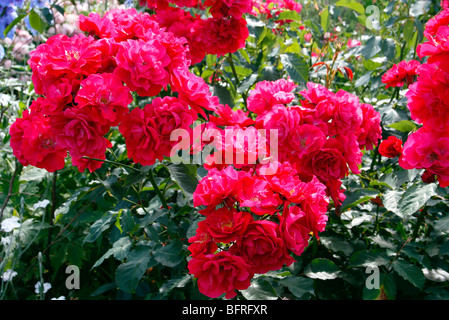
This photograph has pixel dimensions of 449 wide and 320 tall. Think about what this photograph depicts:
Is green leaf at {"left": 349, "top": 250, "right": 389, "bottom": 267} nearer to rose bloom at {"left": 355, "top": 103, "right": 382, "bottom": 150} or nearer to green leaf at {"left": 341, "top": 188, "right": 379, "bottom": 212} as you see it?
green leaf at {"left": 341, "top": 188, "right": 379, "bottom": 212}

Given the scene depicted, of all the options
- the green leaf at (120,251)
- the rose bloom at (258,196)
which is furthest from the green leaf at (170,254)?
the rose bloom at (258,196)

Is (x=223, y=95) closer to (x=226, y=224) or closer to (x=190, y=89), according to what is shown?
A: (x=190, y=89)

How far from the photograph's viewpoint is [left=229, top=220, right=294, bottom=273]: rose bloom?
0.85 metres

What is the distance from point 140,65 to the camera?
0.98 meters

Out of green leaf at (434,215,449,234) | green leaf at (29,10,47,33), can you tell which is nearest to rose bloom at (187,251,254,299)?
green leaf at (434,215,449,234)

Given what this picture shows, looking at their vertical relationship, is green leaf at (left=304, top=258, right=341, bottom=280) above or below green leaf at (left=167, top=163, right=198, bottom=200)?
below

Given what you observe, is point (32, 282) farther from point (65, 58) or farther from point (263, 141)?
point (263, 141)

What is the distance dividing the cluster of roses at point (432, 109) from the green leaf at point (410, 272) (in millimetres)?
323

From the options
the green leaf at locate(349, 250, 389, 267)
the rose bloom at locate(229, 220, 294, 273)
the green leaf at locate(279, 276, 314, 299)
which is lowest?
the green leaf at locate(279, 276, 314, 299)

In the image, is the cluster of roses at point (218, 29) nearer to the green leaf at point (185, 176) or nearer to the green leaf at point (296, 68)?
the green leaf at point (296, 68)

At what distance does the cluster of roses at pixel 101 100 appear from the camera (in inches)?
37.7

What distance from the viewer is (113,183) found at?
127 cm

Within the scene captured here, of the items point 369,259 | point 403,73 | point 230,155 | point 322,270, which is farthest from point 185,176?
point 403,73
